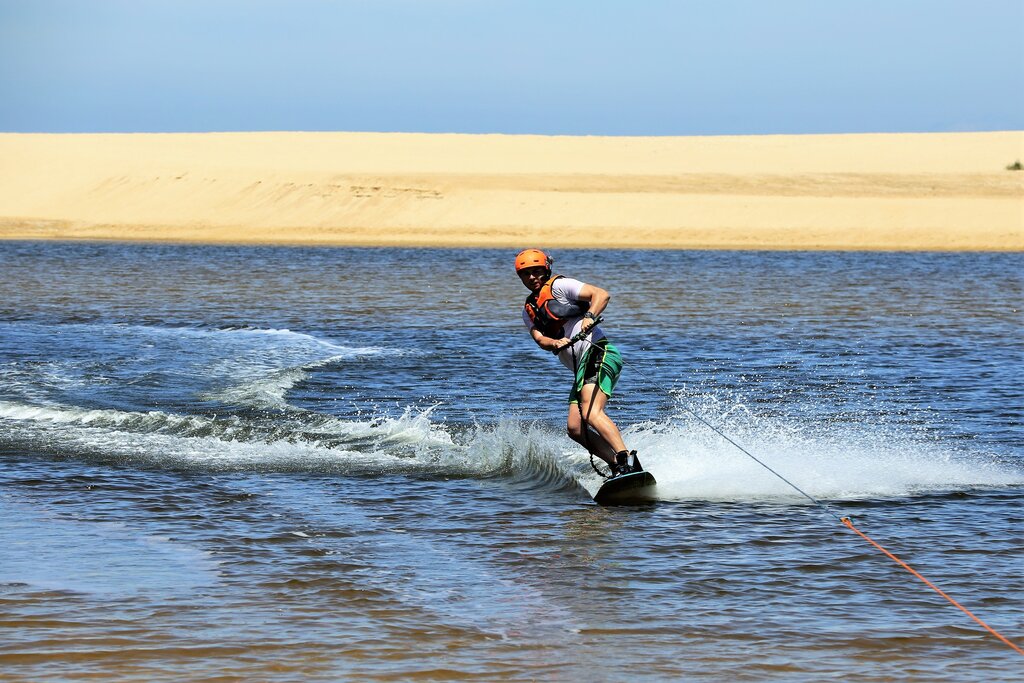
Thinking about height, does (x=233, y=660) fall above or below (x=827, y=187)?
→ below

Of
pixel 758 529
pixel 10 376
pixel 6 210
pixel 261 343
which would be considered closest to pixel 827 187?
pixel 6 210

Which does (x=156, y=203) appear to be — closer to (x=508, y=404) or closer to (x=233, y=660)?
(x=508, y=404)

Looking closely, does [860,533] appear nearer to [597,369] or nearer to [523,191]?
[597,369]

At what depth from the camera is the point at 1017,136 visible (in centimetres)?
8562

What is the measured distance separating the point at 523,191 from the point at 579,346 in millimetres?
46116

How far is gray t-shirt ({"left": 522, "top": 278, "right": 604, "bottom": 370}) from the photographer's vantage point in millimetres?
8383

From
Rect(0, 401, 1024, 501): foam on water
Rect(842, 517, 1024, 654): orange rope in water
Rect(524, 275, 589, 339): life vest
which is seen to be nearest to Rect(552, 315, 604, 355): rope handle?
Rect(524, 275, 589, 339): life vest

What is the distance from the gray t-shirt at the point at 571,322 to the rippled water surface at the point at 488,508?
939 millimetres

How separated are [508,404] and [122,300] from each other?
41.0 ft

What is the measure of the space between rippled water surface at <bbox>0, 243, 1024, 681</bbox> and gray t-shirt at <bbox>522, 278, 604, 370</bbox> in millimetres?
939

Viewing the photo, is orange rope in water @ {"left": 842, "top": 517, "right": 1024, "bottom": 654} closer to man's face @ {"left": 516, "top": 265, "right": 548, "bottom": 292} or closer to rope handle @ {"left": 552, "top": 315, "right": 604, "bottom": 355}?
rope handle @ {"left": 552, "top": 315, "right": 604, "bottom": 355}

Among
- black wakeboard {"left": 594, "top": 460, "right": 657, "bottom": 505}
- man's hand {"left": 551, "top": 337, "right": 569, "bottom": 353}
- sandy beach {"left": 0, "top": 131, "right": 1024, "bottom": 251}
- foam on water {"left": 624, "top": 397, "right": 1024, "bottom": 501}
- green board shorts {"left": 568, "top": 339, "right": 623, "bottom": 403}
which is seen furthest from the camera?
sandy beach {"left": 0, "top": 131, "right": 1024, "bottom": 251}

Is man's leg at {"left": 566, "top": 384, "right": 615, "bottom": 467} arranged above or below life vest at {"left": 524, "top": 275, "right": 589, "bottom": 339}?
below

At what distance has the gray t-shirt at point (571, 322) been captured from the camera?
8.38 m
